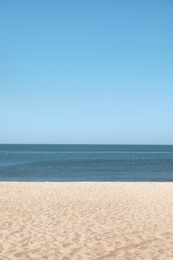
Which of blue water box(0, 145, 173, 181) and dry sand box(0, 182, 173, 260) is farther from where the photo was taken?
blue water box(0, 145, 173, 181)

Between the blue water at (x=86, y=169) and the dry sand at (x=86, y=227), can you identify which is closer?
the dry sand at (x=86, y=227)

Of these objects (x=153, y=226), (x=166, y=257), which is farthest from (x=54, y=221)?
(x=166, y=257)

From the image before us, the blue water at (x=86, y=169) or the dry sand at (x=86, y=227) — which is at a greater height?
the dry sand at (x=86, y=227)

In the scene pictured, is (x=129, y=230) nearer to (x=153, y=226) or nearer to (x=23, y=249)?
(x=153, y=226)

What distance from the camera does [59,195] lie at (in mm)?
14352

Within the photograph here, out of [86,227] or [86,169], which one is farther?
[86,169]

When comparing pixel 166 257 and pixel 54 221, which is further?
pixel 54 221

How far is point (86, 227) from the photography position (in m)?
8.34

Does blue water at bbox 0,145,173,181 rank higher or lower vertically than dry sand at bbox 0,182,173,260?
lower

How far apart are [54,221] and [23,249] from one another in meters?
2.61

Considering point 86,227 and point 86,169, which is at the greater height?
point 86,227

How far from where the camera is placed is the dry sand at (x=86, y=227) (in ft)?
20.7

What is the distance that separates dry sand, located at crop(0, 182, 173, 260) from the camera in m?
6.31

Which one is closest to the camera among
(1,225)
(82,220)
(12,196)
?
(1,225)
